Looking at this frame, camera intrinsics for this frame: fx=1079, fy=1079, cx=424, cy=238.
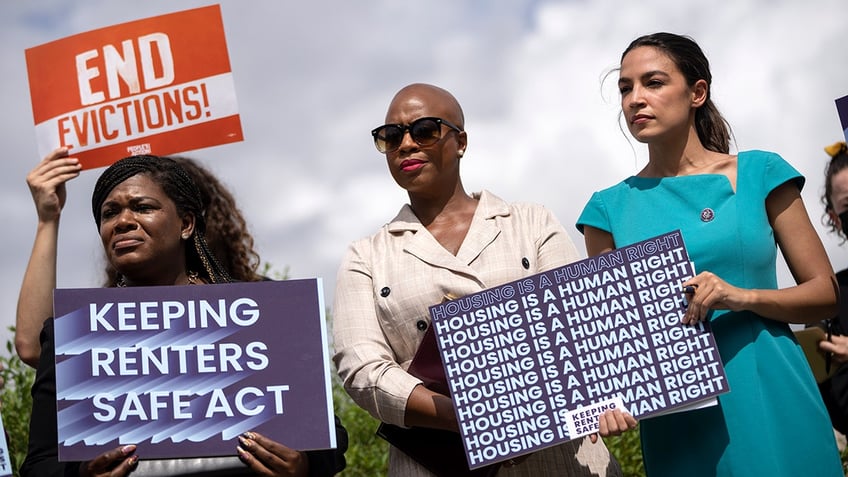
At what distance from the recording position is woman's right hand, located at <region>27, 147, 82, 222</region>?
197 inches

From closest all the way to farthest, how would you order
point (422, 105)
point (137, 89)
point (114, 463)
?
point (114, 463)
point (422, 105)
point (137, 89)

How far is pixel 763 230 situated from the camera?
361 centimetres

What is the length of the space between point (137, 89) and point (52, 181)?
0.74 meters

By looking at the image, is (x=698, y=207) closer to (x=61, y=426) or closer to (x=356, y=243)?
(x=356, y=243)

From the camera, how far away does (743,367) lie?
11.7 ft

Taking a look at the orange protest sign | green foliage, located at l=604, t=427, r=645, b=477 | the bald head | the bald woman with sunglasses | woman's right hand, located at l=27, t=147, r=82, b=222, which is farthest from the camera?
→ green foliage, located at l=604, t=427, r=645, b=477

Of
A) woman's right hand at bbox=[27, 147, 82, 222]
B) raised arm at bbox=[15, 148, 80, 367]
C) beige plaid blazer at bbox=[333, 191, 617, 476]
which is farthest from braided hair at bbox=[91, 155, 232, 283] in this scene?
woman's right hand at bbox=[27, 147, 82, 222]

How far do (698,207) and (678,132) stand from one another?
31cm

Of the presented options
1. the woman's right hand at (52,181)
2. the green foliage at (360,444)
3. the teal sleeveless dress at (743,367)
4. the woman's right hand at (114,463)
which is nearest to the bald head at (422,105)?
the teal sleeveless dress at (743,367)

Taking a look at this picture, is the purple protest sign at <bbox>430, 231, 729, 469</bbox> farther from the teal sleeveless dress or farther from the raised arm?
the raised arm

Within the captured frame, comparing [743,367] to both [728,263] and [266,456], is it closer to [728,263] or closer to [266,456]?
[728,263]

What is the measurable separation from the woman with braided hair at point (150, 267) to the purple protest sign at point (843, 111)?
7.08 ft

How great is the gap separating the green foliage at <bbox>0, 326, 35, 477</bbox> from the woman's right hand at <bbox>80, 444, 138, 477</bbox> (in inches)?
152

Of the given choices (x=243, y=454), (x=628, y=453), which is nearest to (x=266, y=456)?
(x=243, y=454)
